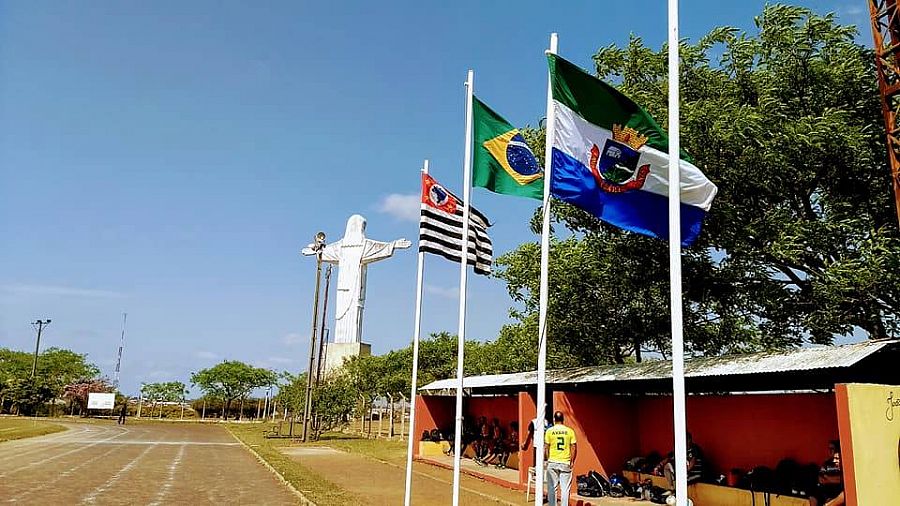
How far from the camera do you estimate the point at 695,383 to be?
45.4ft

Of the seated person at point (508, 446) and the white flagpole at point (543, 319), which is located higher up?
the white flagpole at point (543, 319)

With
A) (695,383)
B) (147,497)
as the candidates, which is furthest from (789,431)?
(147,497)

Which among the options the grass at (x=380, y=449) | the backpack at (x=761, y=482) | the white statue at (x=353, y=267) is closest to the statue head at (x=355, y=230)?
the white statue at (x=353, y=267)

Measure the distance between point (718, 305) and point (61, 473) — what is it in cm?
1823

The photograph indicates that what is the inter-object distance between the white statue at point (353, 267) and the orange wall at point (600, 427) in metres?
32.8

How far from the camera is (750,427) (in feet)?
47.7

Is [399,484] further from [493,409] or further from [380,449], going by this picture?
[380,449]

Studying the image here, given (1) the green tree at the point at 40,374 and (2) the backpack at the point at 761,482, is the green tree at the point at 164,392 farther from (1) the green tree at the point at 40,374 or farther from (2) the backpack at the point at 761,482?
(2) the backpack at the point at 761,482

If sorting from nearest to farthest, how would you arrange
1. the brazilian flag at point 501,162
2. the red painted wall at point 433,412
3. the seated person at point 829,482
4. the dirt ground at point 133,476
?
1. the seated person at point 829,482
2. the brazilian flag at point 501,162
3. the dirt ground at point 133,476
4. the red painted wall at point 433,412

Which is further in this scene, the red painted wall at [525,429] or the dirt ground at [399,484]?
the red painted wall at [525,429]

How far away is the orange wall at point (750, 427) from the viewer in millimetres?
13141

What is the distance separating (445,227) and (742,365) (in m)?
5.85

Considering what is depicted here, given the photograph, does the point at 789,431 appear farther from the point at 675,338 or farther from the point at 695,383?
the point at 675,338

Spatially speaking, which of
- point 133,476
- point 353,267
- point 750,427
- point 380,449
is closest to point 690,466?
point 750,427
